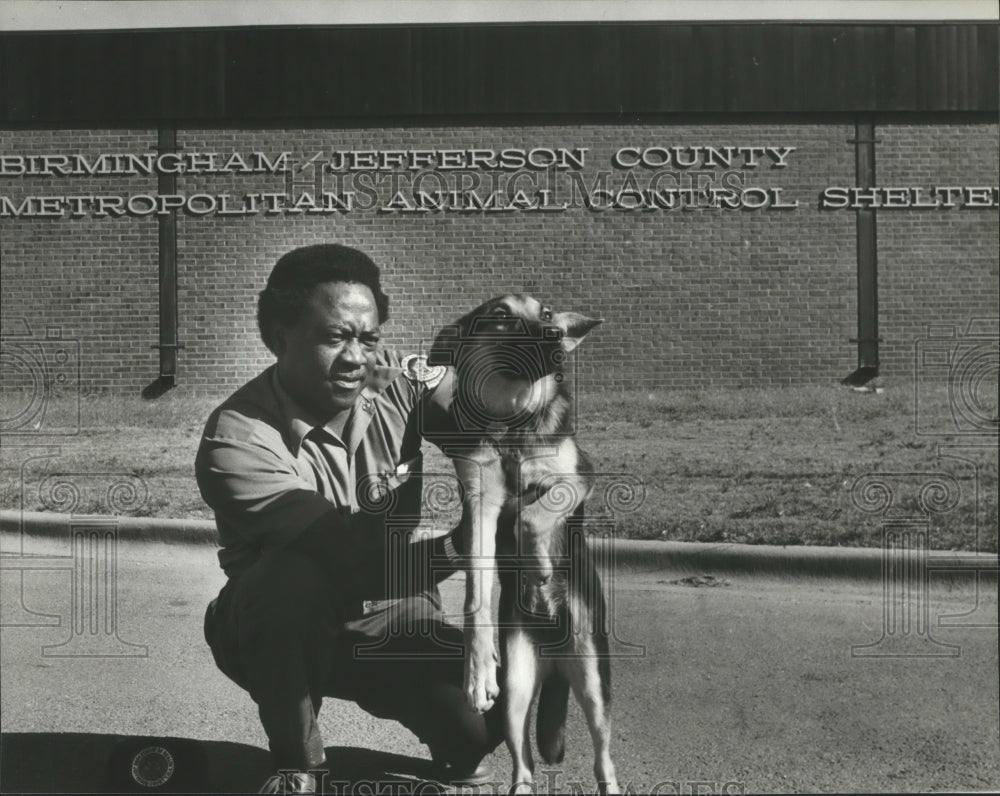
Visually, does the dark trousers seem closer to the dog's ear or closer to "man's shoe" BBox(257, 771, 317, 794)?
"man's shoe" BBox(257, 771, 317, 794)

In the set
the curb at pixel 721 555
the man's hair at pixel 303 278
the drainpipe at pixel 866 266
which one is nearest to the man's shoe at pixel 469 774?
the curb at pixel 721 555

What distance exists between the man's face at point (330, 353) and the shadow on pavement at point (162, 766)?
51.4 inches

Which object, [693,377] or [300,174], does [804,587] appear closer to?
[693,377]

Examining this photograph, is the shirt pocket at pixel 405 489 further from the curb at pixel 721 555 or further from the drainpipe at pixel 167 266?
the drainpipe at pixel 167 266

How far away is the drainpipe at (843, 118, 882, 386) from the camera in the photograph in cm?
392

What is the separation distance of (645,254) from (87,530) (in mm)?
2404

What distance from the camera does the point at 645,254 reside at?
13.0 ft

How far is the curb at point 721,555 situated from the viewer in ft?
12.4

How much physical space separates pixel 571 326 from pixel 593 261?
311 mm

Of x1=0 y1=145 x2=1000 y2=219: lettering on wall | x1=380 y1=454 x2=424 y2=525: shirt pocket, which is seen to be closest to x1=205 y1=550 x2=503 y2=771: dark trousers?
x1=380 y1=454 x2=424 y2=525: shirt pocket

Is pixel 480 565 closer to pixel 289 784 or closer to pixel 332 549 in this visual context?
pixel 332 549

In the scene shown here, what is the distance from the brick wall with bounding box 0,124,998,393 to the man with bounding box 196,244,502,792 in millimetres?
252

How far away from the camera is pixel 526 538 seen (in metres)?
3.67

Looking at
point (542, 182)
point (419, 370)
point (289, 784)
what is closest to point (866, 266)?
point (542, 182)
